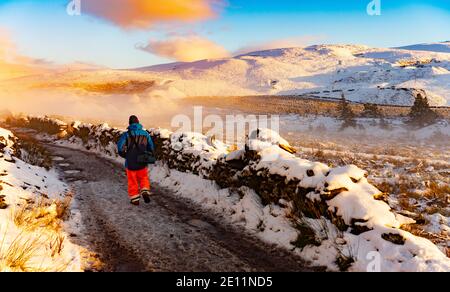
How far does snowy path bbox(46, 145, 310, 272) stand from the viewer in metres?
5.32

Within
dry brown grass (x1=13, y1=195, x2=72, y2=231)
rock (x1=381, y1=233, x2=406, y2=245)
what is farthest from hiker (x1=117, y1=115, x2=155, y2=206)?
rock (x1=381, y1=233, x2=406, y2=245)

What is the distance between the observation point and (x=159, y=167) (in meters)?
13.2

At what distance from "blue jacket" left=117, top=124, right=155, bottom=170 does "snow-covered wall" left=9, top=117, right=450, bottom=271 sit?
2.11m

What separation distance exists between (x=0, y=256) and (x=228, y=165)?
5.88 meters

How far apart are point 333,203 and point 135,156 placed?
5270 mm

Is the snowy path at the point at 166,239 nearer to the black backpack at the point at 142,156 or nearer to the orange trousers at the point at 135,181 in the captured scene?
the orange trousers at the point at 135,181

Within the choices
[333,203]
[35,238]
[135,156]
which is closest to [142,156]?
[135,156]

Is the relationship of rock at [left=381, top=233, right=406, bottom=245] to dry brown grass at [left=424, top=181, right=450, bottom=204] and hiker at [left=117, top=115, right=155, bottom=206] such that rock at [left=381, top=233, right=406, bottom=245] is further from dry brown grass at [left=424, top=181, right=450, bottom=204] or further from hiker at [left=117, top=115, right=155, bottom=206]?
hiker at [left=117, top=115, right=155, bottom=206]

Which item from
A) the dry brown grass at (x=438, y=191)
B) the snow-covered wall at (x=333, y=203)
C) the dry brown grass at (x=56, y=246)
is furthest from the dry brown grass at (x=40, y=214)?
the dry brown grass at (x=438, y=191)

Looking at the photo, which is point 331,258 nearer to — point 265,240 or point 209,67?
point 265,240

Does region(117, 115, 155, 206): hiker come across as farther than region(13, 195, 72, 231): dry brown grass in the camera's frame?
Yes

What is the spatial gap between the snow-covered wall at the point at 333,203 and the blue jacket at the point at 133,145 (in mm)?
2110

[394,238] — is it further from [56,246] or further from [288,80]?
[288,80]
